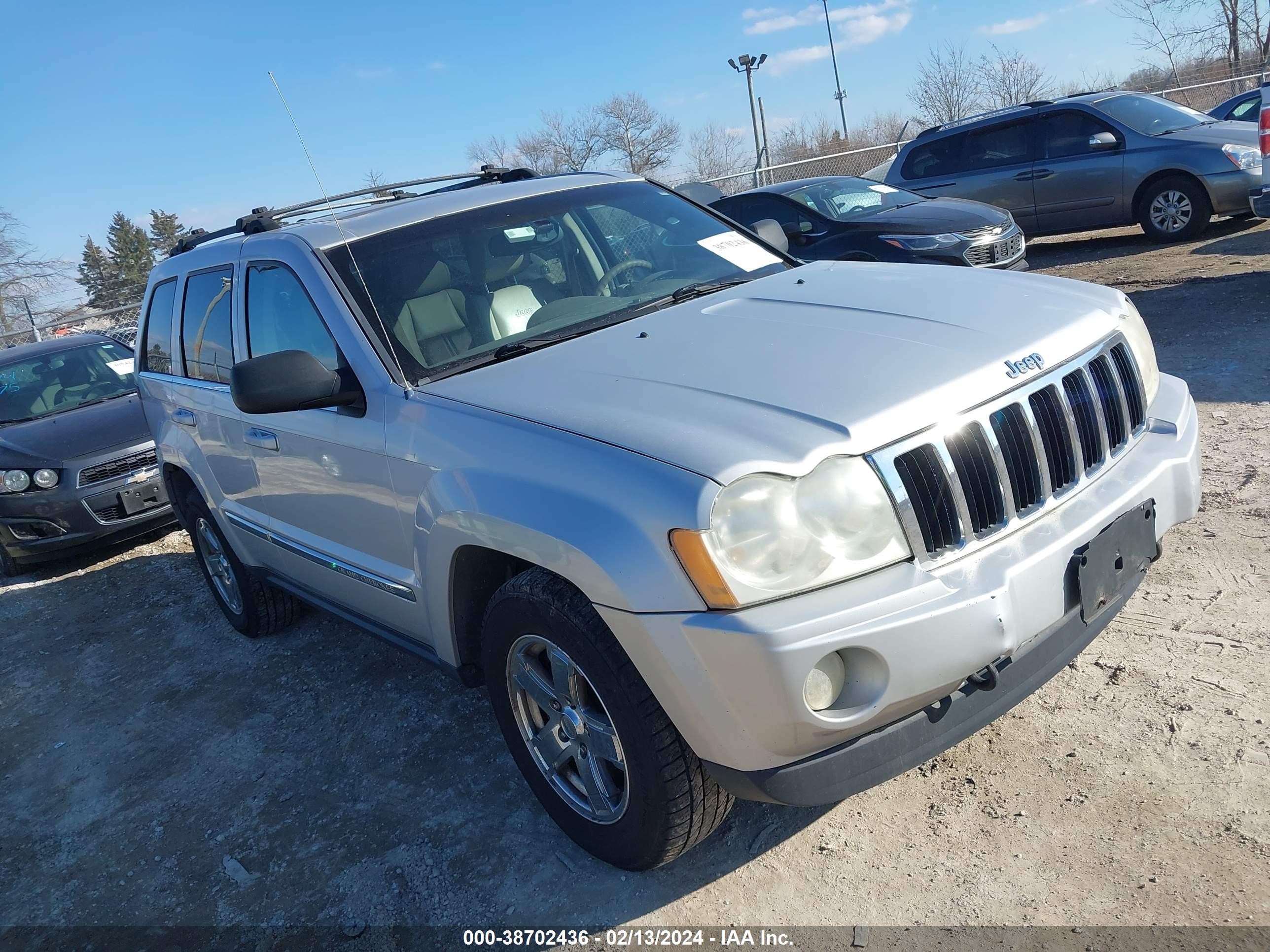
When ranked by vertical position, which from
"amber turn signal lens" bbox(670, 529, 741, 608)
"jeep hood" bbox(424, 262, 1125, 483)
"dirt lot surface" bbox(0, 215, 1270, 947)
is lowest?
"dirt lot surface" bbox(0, 215, 1270, 947)

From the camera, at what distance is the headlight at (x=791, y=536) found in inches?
82.2

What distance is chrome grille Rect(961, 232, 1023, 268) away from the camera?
8422 mm

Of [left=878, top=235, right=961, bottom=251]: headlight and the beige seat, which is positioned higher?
the beige seat

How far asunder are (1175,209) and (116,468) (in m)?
10.3

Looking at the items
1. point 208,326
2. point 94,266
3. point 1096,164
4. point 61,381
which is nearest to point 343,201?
point 208,326

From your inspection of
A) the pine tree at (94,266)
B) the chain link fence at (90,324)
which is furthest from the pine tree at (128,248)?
the chain link fence at (90,324)

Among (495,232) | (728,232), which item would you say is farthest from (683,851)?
(728,232)

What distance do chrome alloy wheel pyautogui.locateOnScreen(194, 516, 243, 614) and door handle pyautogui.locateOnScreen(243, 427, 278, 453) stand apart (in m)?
1.16

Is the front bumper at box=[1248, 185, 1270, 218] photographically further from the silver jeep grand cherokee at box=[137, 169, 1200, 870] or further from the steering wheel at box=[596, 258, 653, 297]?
the steering wheel at box=[596, 258, 653, 297]

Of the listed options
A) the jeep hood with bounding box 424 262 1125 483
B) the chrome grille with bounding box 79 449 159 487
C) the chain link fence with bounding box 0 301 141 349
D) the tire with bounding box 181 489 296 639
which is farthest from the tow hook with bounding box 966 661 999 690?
the chain link fence with bounding box 0 301 141 349

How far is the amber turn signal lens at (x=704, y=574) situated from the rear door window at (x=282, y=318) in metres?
1.59

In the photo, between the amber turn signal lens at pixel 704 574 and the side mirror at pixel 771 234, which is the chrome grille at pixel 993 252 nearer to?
→ the side mirror at pixel 771 234

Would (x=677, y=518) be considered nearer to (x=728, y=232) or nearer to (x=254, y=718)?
(x=728, y=232)

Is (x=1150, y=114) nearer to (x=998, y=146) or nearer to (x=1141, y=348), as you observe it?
(x=998, y=146)
